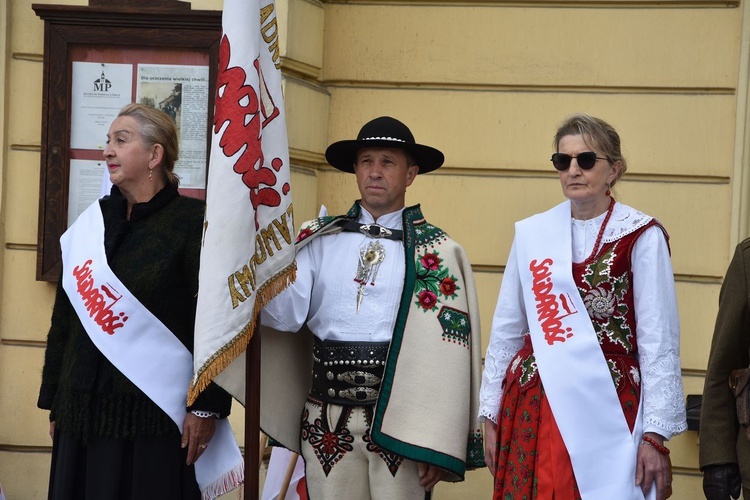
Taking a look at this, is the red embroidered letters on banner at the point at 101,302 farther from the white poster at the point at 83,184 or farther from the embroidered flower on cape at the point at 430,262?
the white poster at the point at 83,184

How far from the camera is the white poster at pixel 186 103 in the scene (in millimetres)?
5715

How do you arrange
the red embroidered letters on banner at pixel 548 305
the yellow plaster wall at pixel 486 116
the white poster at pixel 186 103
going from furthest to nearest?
the yellow plaster wall at pixel 486 116
the white poster at pixel 186 103
the red embroidered letters on banner at pixel 548 305

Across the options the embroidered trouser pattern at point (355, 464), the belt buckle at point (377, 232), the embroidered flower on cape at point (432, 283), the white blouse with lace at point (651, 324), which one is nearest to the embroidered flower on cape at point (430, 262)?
the embroidered flower on cape at point (432, 283)

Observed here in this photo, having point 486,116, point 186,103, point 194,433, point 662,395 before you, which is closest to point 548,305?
point 662,395

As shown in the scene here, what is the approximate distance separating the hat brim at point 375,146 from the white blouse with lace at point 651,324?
63cm

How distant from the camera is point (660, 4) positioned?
236 inches

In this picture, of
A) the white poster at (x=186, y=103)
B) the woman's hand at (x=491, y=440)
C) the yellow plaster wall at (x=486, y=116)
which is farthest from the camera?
the yellow plaster wall at (x=486, y=116)

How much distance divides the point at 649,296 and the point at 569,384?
15.5 inches

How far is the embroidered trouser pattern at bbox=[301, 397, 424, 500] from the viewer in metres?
4.01

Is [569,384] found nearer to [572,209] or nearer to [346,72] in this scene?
[572,209]

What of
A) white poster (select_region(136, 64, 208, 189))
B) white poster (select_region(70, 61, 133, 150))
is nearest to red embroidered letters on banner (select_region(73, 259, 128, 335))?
white poster (select_region(136, 64, 208, 189))

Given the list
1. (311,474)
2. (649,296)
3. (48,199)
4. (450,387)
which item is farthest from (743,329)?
(48,199)

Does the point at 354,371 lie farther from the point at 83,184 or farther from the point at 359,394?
the point at 83,184

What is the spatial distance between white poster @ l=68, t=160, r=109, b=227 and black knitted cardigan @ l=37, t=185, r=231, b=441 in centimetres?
152
